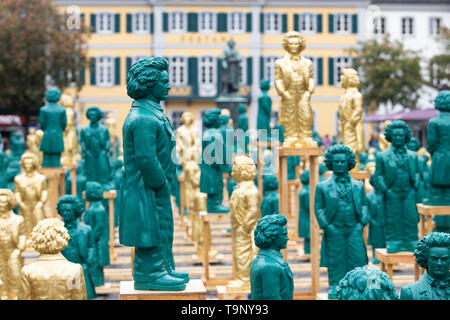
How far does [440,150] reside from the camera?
29.7ft

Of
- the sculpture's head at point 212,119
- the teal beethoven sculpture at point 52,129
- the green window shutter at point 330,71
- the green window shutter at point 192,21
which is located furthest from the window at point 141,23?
the sculpture's head at point 212,119

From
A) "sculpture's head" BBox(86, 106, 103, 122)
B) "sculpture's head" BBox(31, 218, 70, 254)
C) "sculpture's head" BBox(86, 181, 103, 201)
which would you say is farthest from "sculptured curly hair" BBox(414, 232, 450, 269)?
"sculpture's head" BBox(86, 106, 103, 122)

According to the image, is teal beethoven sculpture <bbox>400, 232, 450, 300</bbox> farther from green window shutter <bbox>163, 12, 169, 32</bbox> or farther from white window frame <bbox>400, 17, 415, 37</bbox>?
white window frame <bbox>400, 17, 415, 37</bbox>

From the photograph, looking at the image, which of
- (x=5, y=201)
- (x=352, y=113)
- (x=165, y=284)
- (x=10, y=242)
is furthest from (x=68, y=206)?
(x=352, y=113)

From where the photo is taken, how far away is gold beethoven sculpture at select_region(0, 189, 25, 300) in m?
8.31

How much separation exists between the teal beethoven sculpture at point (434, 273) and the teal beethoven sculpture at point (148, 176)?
5.45ft

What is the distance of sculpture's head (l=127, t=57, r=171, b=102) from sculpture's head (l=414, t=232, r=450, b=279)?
6.93ft

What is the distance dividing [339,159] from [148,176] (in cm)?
290

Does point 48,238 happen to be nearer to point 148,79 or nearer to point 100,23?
point 148,79

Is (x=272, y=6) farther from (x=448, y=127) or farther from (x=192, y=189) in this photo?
(x=448, y=127)

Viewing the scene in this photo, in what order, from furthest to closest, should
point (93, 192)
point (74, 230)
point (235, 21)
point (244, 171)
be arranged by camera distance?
point (235, 21), point (93, 192), point (244, 171), point (74, 230)

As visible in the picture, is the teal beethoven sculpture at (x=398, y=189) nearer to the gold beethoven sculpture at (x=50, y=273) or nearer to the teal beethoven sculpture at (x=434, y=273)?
the teal beethoven sculpture at (x=434, y=273)
